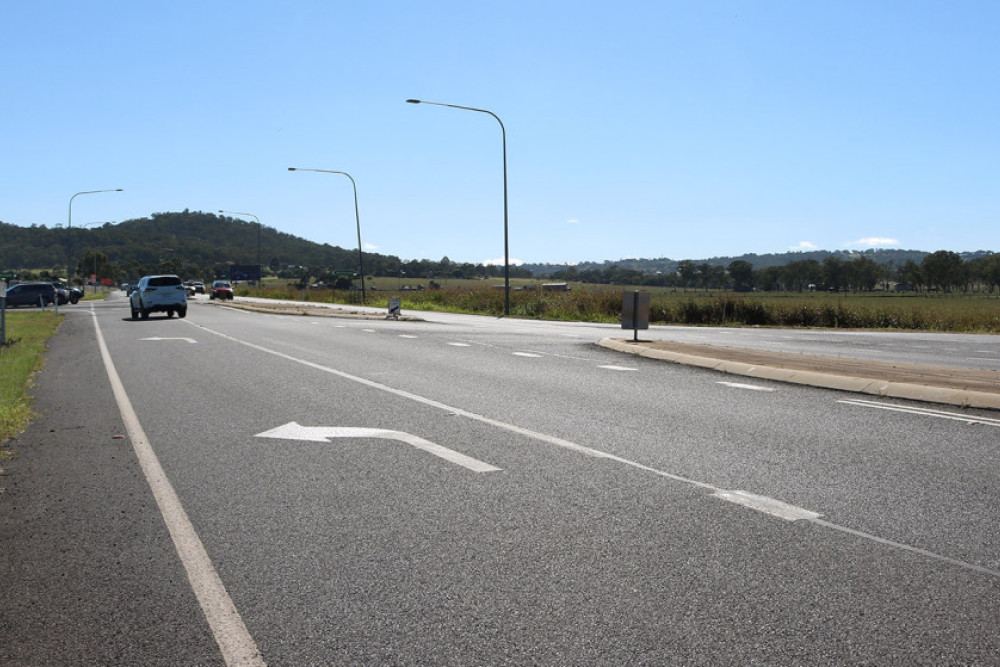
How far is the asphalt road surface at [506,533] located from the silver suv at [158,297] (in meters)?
28.3

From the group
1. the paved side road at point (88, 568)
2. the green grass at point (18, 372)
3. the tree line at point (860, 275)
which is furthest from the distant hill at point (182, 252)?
the paved side road at point (88, 568)

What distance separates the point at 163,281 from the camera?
39.1m

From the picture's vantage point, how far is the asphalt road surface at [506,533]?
12.5ft

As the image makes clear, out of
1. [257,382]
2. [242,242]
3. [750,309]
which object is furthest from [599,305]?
[242,242]

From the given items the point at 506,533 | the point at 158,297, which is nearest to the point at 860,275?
the point at 158,297

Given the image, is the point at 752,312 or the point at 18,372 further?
the point at 752,312

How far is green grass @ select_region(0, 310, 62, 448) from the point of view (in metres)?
10.1

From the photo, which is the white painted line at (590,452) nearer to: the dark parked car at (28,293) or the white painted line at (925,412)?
the white painted line at (925,412)

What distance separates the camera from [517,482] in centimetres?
668

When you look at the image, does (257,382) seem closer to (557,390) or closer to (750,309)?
(557,390)

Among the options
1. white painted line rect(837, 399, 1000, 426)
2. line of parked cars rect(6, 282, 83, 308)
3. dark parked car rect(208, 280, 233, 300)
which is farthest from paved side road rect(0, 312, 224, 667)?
dark parked car rect(208, 280, 233, 300)

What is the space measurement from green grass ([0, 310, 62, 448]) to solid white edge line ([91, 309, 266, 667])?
2357mm

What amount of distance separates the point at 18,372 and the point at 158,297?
76.8 feet

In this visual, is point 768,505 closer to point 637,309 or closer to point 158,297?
point 637,309
